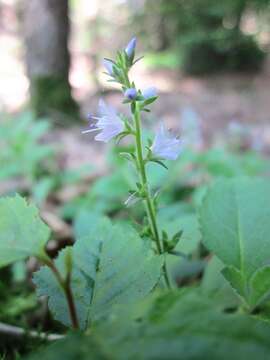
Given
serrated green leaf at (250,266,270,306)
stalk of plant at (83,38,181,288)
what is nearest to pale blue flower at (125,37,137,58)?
stalk of plant at (83,38,181,288)

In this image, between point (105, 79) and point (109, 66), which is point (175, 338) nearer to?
point (109, 66)

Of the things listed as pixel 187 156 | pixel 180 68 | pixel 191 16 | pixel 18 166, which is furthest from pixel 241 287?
pixel 180 68

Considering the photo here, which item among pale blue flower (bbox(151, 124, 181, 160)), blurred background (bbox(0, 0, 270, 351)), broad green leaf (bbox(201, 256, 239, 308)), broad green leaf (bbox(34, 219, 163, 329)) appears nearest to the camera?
broad green leaf (bbox(34, 219, 163, 329))

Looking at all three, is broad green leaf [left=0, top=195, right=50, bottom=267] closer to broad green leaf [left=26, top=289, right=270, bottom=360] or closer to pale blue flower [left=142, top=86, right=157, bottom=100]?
broad green leaf [left=26, top=289, right=270, bottom=360]

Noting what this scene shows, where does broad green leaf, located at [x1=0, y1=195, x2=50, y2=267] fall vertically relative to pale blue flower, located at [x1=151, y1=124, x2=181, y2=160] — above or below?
below

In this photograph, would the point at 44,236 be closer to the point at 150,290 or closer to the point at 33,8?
the point at 150,290

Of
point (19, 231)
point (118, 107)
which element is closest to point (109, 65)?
point (19, 231)
